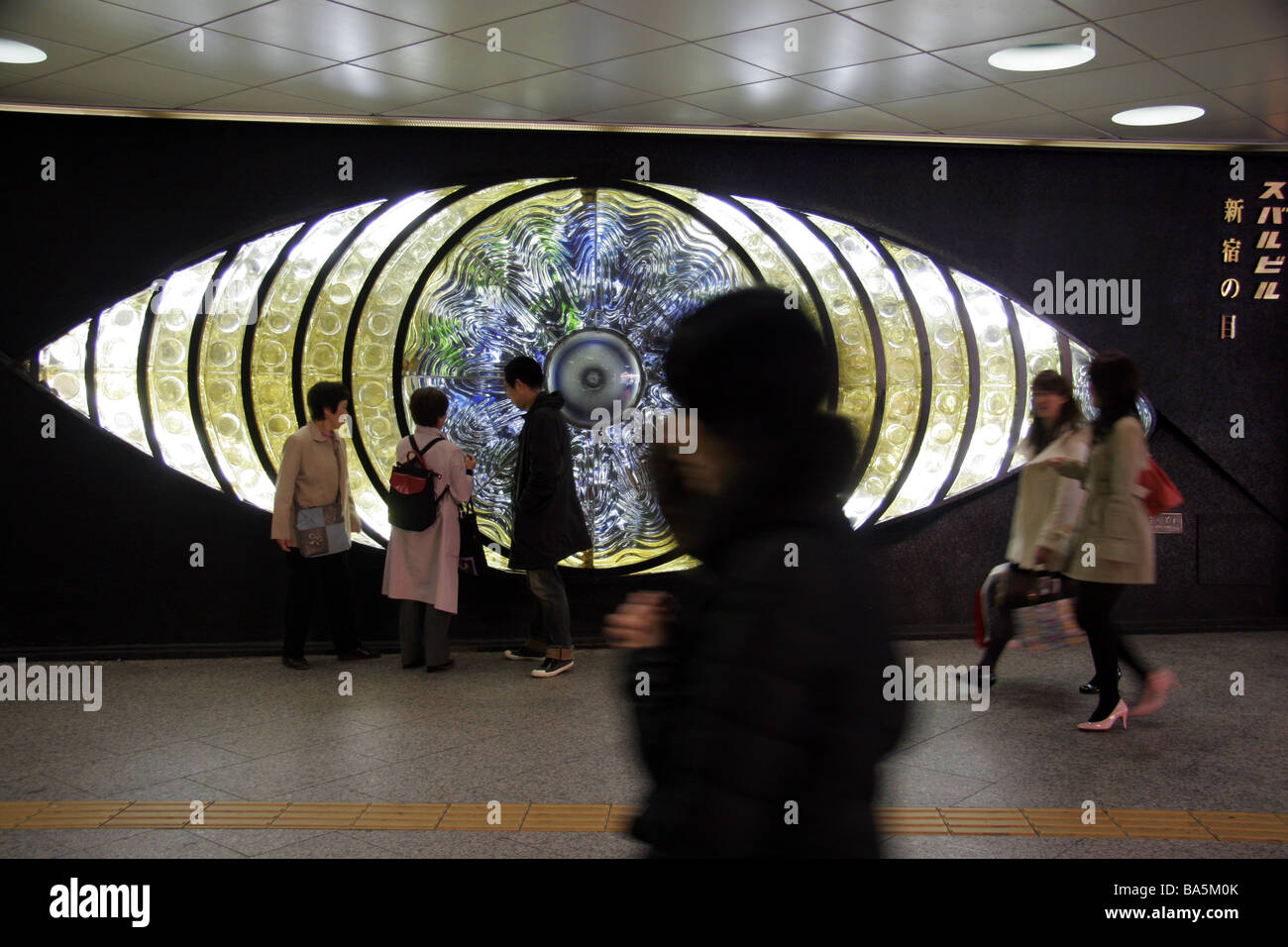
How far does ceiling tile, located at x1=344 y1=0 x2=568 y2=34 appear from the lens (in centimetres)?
416

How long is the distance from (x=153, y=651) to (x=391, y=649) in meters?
1.30

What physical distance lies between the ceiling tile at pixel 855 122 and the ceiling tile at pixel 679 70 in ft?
2.64

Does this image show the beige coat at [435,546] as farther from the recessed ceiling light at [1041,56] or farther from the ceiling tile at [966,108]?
the recessed ceiling light at [1041,56]

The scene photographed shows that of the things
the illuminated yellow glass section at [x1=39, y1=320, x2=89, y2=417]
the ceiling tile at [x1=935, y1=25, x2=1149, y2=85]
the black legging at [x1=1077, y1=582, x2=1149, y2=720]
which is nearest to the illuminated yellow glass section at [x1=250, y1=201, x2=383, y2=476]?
the illuminated yellow glass section at [x1=39, y1=320, x2=89, y2=417]

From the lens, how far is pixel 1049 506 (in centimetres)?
468

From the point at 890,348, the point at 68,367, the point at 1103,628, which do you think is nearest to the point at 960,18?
the point at 890,348

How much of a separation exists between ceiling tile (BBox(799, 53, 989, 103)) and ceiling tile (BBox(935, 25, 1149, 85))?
9 centimetres

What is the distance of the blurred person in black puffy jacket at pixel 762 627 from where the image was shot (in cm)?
106

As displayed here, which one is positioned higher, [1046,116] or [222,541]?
[1046,116]

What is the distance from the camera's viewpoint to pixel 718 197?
246 inches

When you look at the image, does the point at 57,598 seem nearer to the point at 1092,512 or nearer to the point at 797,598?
the point at 1092,512

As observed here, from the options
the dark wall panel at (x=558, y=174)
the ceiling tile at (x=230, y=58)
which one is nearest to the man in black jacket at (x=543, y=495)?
the dark wall panel at (x=558, y=174)
